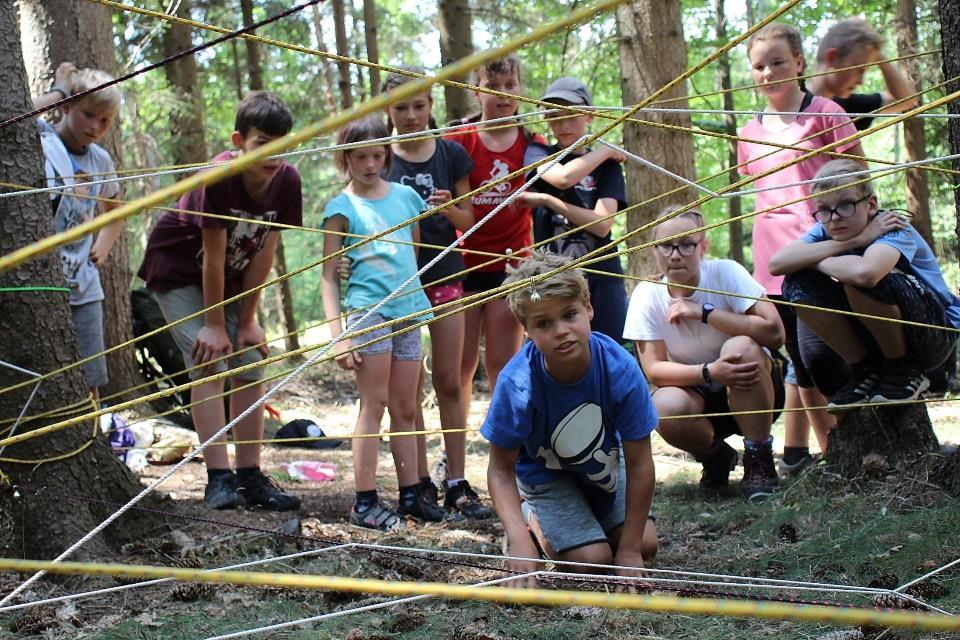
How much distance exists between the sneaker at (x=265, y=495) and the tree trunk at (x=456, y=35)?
410 centimetres

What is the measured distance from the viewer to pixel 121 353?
5336 mm

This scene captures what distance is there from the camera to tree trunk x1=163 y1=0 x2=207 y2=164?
833 centimetres

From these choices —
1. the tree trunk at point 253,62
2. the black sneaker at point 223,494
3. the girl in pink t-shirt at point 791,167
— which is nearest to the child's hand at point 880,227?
the girl in pink t-shirt at point 791,167

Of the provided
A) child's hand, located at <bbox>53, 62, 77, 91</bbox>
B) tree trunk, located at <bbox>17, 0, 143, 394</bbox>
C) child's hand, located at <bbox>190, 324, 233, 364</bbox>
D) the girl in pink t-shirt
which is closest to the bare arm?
child's hand, located at <bbox>190, 324, 233, 364</bbox>

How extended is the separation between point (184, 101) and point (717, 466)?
6.52m

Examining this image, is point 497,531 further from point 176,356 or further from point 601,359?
point 176,356

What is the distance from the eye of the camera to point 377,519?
309 cm

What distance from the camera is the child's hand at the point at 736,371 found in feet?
10.3

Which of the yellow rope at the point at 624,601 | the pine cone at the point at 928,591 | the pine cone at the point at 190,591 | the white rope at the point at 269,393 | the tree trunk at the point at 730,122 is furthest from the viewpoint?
the tree trunk at the point at 730,122

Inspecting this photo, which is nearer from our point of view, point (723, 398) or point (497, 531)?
point (497, 531)

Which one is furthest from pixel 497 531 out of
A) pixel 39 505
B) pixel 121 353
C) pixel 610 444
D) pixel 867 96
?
pixel 121 353

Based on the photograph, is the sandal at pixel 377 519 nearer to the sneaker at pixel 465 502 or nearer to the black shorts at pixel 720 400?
the sneaker at pixel 465 502

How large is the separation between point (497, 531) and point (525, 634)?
3.31ft

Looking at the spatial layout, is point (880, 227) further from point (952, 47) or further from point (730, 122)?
point (730, 122)
